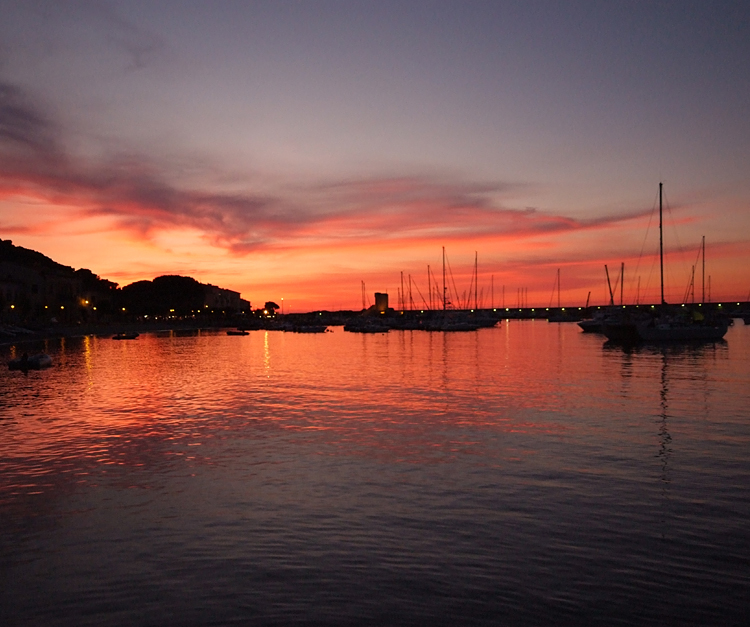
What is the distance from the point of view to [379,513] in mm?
14969

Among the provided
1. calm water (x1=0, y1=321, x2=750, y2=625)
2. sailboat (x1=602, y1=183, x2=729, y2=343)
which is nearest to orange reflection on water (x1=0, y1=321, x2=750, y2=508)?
calm water (x1=0, y1=321, x2=750, y2=625)

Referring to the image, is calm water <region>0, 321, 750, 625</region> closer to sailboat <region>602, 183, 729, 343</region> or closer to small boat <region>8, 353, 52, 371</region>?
small boat <region>8, 353, 52, 371</region>

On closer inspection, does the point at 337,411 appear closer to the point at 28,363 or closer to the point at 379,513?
the point at 379,513

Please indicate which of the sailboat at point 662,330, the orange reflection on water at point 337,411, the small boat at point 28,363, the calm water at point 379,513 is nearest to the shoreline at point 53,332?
the small boat at point 28,363

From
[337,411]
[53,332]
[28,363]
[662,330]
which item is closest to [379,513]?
[337,411]

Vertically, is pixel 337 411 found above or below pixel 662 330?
below

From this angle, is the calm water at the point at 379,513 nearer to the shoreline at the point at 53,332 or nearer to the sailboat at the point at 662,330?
→ the sailboat at the point at 662,330

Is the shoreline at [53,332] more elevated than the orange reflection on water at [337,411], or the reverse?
the shoreline at [53,332]

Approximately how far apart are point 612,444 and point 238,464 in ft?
43.5

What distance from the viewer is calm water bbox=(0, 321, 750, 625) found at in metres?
10.3

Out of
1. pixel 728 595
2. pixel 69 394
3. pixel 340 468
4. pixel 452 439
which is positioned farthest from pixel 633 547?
pixel 69 394

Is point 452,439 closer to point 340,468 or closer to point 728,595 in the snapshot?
point 340,468

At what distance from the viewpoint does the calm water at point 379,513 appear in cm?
1028

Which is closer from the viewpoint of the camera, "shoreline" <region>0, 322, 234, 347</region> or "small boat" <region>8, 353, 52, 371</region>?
"small boat" <region>8, 353, 52, 371</region>
